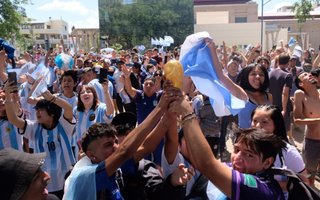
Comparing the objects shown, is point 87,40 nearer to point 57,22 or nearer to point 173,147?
point 173,147

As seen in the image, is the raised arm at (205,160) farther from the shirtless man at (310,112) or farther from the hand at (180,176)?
the shirtless man at (310,112)

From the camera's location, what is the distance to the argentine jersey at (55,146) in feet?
11.6

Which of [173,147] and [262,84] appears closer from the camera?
[173,147]

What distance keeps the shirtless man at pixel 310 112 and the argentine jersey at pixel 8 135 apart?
126 inches

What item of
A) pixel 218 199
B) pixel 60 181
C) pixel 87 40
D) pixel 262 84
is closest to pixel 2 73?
pixel 60 181

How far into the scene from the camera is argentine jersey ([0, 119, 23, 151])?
3.96 meters

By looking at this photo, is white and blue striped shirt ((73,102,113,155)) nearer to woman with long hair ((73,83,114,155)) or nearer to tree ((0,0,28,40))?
woman with long hair ((73,83,114,155))

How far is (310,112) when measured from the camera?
14.6ft

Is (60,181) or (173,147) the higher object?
(173,147)

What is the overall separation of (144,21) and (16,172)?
5803 centimetres

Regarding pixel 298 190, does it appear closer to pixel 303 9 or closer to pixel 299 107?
pixel 299 107

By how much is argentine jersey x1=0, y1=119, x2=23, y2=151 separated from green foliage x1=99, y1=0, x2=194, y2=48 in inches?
2051

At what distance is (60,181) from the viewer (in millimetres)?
3553

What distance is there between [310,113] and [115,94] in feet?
20.1
